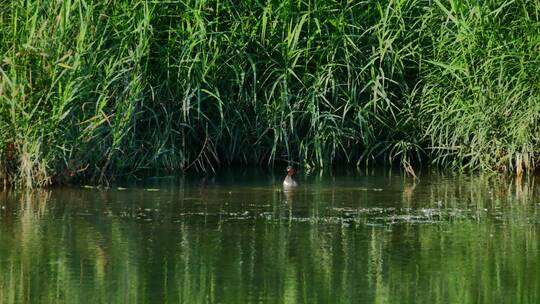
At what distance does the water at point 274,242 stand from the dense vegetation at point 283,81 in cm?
39

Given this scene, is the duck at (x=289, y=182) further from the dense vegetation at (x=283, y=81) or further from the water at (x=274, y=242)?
the dense vegetation at (x=283, y=81)

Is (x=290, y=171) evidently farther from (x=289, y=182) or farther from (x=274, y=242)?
(x=274, y=242)

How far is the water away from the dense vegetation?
391 millimetres

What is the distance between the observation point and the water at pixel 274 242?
22.8ft

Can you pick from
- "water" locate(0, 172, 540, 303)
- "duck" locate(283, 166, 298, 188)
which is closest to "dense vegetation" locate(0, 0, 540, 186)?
"water" locate(0, 172, 540, 303)

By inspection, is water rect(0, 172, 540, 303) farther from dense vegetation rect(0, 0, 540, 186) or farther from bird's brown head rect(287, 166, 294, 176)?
dense vegetation rect(0, 0, 540, 186)

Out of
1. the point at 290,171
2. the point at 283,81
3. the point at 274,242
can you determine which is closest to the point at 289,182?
the point at 290,171

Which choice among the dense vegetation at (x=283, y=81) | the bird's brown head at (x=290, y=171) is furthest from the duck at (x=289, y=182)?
the dense vegetation at (x=283, y=81)

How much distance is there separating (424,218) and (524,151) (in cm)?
205

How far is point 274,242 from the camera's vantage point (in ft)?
26.9

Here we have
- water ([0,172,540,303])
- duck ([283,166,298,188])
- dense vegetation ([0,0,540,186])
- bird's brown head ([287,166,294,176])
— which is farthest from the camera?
bird's brown head ([287,166,294,176])

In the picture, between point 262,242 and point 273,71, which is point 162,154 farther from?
point 262,242

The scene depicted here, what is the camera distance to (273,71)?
1123 cm

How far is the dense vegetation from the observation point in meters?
10.2
